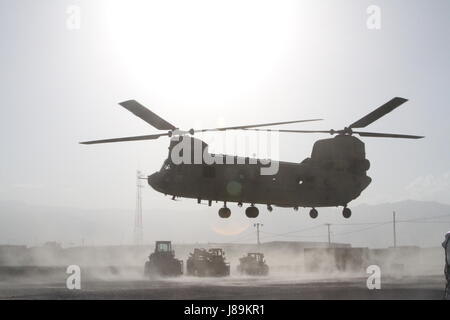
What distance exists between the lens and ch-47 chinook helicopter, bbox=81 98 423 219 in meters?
25.1

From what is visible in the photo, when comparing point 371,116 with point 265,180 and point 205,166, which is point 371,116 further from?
point 205,166

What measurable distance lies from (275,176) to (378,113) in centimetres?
612

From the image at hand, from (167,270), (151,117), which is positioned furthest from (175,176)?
(167,270)

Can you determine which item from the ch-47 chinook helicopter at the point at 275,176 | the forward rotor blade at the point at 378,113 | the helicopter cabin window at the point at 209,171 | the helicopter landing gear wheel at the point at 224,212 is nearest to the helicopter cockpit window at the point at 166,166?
the ch-47 chinook helicopter at the point at 275,176

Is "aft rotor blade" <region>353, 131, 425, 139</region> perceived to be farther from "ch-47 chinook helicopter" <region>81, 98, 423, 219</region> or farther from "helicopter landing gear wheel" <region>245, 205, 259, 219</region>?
"helicopter landing gear wheel" <region>245, 205, 259, 219</region>

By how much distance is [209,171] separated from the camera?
25.2 m

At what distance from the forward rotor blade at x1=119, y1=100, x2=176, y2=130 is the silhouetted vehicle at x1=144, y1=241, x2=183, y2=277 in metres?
23.8

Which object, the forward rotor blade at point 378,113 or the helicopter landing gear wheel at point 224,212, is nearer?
the helicopter landing gear wheel at point 224,212

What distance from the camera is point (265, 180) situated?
1029 inches

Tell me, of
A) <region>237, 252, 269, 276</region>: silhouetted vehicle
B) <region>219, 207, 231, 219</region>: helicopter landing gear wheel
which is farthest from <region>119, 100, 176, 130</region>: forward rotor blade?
<region>237, 252, 269, 276</region>: silhouetted vehicle

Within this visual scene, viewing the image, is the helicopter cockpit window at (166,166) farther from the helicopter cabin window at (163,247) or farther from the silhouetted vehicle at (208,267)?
the silhouetted vehicle at (208,267)

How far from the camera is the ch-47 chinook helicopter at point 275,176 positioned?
25.1 m

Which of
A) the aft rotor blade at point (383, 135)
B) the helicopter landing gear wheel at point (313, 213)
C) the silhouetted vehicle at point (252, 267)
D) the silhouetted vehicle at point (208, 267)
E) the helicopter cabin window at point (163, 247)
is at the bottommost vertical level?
the silhouetted vehicle at point (252, 267)
